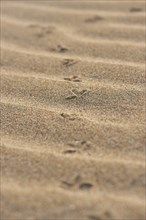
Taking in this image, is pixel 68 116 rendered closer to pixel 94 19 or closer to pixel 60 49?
pixel 60 49

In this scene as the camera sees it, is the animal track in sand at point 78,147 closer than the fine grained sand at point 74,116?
No

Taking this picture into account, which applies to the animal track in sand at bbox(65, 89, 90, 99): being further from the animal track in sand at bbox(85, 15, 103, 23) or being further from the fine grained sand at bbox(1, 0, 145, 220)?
the animal track in sand at bbox(85, 15, 103, 23)

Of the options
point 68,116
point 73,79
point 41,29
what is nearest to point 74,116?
point 68,116

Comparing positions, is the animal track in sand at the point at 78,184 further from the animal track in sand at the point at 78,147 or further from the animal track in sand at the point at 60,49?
the animal track in sand at the point at 60,49

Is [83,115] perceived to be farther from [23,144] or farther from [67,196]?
[67,196]

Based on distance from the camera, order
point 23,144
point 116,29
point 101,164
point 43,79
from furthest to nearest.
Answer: point 116,29
point 43,79
point 23,144
point 101,164

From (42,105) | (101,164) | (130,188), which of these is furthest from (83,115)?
(130,188)

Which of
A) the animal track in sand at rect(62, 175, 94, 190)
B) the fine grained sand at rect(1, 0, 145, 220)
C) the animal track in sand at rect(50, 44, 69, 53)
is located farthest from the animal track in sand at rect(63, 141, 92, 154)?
the animal track in sand at rect(50, 44, 69, 53)

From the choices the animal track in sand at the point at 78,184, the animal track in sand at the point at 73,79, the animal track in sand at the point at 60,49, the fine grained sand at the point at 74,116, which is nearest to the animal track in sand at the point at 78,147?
the fine grained sand at the point at 74,116
